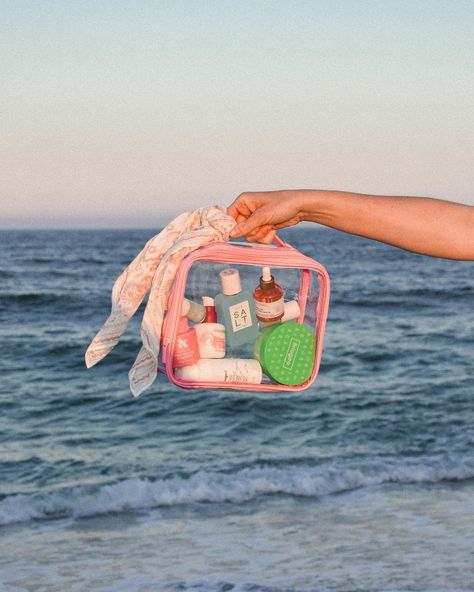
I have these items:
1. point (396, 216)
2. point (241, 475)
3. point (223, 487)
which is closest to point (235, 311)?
point (396, 216)

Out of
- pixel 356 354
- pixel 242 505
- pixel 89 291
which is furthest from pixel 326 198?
pixel 89 291

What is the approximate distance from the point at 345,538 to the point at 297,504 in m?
1.19

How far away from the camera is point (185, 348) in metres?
2.80

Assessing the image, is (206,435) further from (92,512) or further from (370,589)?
(370,589)

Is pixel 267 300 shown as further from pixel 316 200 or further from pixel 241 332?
pixel 316 200

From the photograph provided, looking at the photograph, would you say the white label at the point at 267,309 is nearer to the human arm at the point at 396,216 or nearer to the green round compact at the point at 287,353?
the green round compact at the point at 287,353

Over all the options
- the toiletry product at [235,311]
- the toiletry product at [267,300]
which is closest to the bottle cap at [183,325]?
the toiletry product at [235,311]

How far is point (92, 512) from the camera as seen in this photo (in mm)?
8305

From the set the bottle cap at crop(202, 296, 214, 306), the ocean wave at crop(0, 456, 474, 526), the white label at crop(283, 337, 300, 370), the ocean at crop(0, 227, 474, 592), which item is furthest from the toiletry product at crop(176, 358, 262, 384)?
the ocean wave at crop(0, 456, 474, 526)

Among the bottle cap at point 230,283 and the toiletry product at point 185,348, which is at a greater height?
the bottle cap at point 230,283

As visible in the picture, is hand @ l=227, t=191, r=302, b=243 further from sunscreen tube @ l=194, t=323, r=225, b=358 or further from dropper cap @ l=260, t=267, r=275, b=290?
sunscreen tube @ l=194, t=323, r=225, b=358

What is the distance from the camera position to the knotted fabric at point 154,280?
2883 mm

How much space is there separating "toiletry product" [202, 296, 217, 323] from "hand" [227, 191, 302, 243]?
0.23 m

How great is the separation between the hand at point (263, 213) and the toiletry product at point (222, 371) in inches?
16.9
